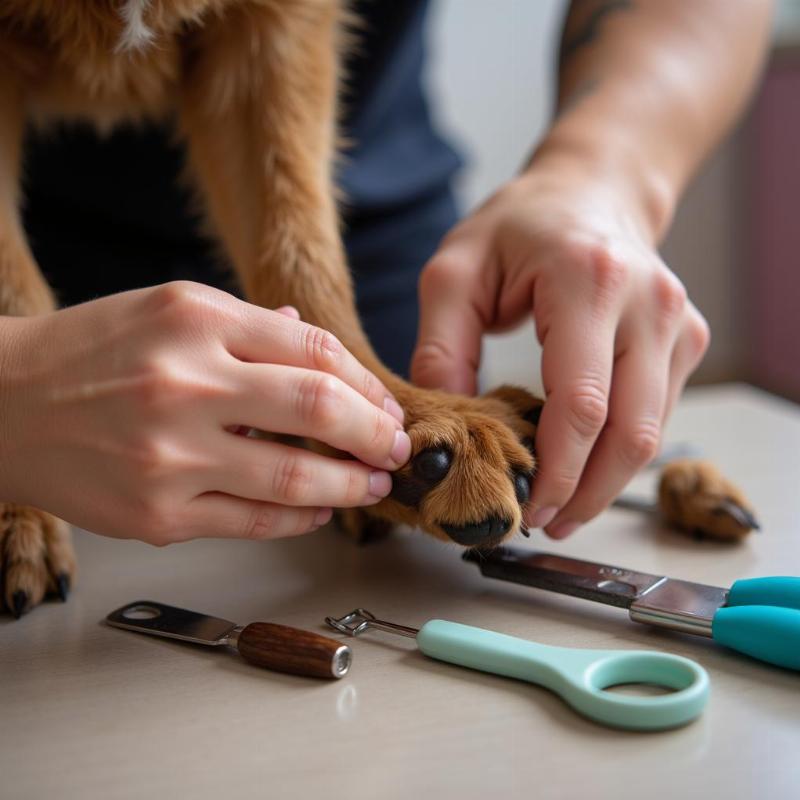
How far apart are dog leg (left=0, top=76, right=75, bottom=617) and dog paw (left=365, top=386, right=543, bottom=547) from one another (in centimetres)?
25

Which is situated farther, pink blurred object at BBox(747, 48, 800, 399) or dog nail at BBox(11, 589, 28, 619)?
pink blurred object at BBox(747, 48, 800, 399)

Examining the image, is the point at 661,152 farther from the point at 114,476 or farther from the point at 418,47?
the point at 114,476

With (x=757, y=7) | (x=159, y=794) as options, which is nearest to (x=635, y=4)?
(x=757, y=7)

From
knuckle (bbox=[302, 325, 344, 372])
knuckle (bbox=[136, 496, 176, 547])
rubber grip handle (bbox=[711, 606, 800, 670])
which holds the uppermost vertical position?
knuckle (bbox=[302, 325, 344, 372])

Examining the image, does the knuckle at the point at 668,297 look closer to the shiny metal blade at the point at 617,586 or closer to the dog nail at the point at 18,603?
the shiny metal blade at the point at 617,586

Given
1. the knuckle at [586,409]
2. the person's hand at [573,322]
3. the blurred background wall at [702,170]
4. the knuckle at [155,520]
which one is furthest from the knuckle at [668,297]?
the blurred background wall at [702,170]

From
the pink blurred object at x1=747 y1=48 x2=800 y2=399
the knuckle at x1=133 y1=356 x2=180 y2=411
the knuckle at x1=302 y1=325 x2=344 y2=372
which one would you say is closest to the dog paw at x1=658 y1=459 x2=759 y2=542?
the knuckle at x1=302 y1=325 x2=344 y2=372

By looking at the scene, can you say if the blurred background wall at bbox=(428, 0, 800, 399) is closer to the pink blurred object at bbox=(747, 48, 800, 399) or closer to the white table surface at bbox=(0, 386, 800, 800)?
the pink blurred object at bbox=(747, 48, 800, 399)

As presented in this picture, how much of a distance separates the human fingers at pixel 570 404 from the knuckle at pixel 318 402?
0.59 feet

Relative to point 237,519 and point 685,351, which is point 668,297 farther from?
point 237,519

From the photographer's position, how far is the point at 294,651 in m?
0.58

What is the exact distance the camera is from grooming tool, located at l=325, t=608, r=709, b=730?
51 cm

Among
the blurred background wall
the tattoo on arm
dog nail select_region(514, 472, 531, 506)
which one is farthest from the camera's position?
the blurred background wall

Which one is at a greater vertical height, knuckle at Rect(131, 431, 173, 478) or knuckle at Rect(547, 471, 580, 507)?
knuckle at Rect(131, 431, 173, 478)
